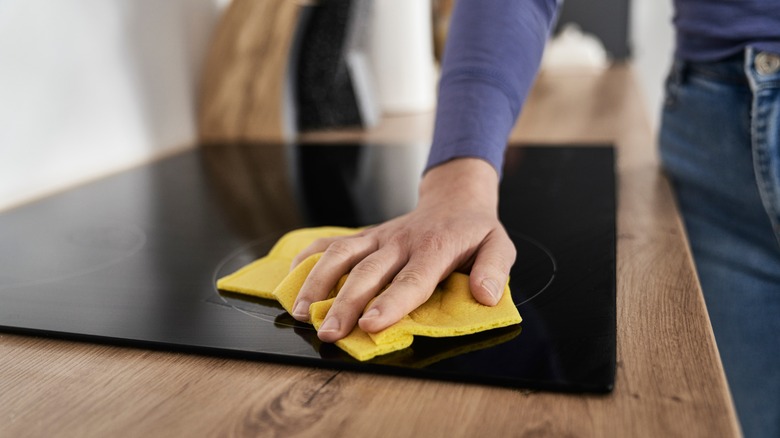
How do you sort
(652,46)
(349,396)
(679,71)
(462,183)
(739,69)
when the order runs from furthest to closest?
(652,46), (679,71), (739,69), (462,183), (349,396)

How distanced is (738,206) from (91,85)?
94 cm

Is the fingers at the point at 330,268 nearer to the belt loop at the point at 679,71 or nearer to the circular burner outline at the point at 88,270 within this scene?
the circular burner outline at the point at 88,270

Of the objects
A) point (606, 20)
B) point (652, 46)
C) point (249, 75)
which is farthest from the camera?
point (606, 20)

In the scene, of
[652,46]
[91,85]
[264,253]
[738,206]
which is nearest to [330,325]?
[264,253]

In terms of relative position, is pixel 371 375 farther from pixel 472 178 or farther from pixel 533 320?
pixel 472 178

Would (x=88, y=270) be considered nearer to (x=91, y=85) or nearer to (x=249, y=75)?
(x=91, y=85)

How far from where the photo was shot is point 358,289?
0.49 meters

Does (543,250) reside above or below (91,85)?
below

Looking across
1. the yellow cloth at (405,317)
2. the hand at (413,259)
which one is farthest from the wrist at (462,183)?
the yellow cloth at (405,317)

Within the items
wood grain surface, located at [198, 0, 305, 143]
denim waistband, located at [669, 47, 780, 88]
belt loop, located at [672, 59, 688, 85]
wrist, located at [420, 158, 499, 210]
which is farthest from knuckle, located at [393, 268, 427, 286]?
wood grain surface, located at [198, 0, 305, 143]

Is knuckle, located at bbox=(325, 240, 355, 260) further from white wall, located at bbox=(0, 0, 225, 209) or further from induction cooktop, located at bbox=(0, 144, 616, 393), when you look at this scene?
white wall, located at bbox=(0, 0, 225, 209)

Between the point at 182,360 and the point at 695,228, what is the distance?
674 millimetres

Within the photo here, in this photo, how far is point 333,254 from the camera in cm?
53

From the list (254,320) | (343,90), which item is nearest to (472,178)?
(254,320)
